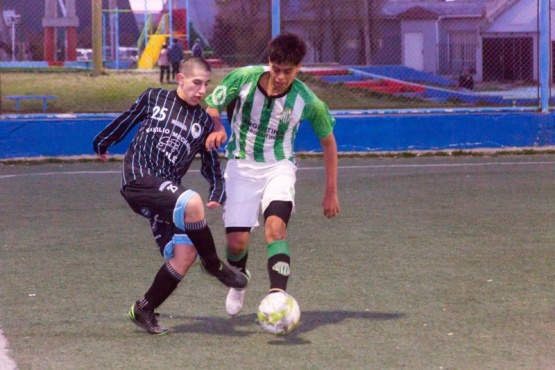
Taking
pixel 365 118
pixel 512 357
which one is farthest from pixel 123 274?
pixel 365 118

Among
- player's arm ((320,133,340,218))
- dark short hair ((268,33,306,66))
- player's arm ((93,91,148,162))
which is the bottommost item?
player's arm ((320,133,340,218))

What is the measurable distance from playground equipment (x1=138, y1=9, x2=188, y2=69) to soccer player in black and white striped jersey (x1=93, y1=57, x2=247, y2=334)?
11059 millimetres

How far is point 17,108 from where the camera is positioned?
1416 centimetres

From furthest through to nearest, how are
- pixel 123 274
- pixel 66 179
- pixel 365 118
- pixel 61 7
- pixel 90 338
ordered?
pixel 61 7
pixel 365 118
pixel 66 179
pixel 123 274
pixel 90 338

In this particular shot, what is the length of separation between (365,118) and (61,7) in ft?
15.9

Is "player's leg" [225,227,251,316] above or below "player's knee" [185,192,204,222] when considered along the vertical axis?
below

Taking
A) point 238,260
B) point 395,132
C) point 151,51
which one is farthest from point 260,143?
point 151,51

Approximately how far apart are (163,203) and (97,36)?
10952 mm

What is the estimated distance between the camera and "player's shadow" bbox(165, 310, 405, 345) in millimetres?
5031

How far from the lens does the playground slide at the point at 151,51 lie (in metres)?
18.4

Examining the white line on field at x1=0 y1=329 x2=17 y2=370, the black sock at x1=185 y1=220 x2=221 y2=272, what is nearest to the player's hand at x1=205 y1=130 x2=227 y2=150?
the black sock at x1=185 y1=220 x2=221 y2=272

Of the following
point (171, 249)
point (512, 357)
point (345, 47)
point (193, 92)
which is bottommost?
point (512, 357)

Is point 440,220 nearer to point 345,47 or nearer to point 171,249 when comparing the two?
point 171,249

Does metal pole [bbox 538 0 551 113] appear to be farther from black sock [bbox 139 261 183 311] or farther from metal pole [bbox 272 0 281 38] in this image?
black sock [bbox 139 261 183 311]
